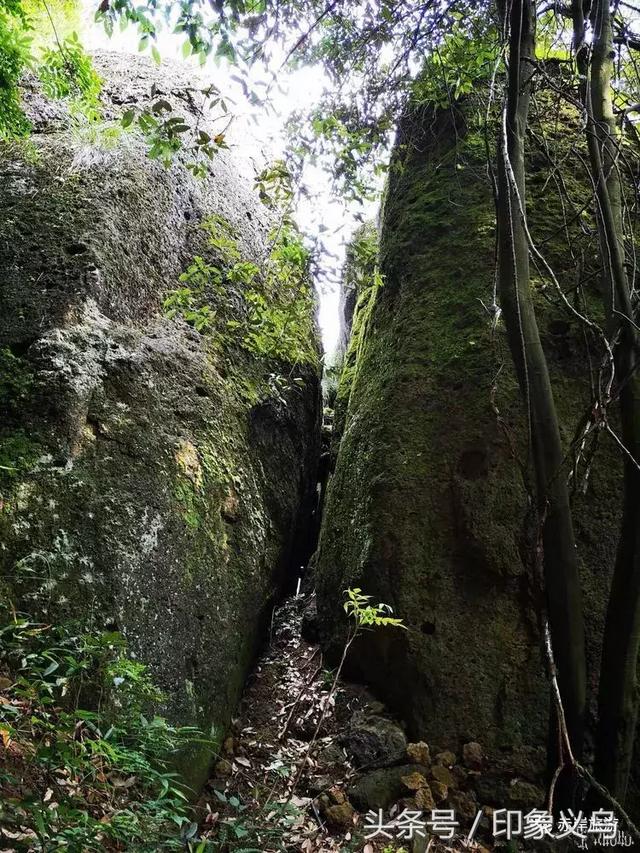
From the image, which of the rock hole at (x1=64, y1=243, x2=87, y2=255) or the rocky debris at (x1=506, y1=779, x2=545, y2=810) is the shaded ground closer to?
the rocky debris at (x1=506, y1=779, x2=545, y2=810)

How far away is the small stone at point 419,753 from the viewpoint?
3.24 meters

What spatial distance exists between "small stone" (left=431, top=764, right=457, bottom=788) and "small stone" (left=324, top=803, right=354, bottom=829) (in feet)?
1.68

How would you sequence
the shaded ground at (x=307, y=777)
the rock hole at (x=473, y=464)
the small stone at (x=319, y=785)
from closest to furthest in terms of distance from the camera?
the shaded ground at (x=307, y=777) < the small stone at (x=319, y=785) < the rock hole at (x=473, y=464)

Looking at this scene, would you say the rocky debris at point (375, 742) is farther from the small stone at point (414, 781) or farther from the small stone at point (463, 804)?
the small stone at point (463, 804)

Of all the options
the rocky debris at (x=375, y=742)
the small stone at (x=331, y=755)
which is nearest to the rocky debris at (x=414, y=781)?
the rocky debris at (x=375, y=742)

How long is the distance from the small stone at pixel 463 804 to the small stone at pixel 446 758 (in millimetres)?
152

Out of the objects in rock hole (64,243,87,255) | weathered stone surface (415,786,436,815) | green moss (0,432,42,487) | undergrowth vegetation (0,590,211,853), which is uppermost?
rock hole (64,243,87,255)

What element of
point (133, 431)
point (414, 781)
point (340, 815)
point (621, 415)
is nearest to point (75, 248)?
point (133, 431)

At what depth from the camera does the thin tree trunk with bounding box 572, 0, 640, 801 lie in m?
2.53

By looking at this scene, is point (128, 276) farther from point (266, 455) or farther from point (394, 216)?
point (394, 216)

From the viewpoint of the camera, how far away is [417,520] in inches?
153

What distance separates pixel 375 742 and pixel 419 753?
0.87 feet

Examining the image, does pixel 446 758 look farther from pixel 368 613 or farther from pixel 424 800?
pixel 368 613

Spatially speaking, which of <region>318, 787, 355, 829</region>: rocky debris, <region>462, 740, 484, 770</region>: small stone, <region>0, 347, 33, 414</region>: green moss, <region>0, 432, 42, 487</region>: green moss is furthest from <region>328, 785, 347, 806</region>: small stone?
<region>0, 347, 33, 414</region>: green moss
